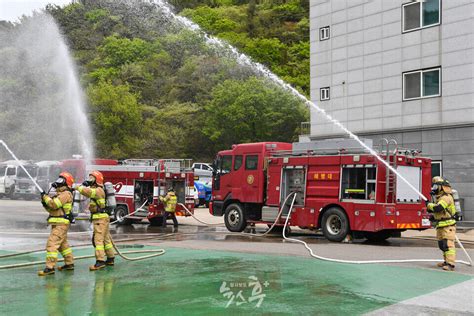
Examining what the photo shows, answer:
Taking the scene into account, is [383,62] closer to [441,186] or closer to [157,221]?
[157,221]

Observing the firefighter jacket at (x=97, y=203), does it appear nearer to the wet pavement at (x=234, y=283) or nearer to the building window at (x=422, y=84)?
the wet pavement at (x=234, y=283)

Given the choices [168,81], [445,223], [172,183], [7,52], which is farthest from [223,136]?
[445,223]

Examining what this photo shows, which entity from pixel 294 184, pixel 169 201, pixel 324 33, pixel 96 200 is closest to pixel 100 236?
pixel 96 200

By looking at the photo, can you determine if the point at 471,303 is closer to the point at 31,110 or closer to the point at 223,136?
the point at 31,110

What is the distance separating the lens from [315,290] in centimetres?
816

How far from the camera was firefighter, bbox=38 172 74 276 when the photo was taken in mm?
9305

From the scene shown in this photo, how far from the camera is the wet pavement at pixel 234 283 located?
705 cm

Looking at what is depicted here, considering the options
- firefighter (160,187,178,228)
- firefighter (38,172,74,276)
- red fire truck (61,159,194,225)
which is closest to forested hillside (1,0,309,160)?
red fire truck (61,159,194,225)

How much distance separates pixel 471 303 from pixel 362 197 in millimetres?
7519

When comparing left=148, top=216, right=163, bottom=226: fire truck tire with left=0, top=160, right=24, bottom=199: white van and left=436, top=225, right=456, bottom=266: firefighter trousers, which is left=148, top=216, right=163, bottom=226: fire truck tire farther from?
left=0, top=160, right=24, bottom=199: white van

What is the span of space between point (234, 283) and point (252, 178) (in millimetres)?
9217

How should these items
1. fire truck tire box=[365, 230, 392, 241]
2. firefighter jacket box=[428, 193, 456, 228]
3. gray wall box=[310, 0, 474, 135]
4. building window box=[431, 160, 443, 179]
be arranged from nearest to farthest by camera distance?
firefighter jacket box=[428, 193, 456, 228]
fire truck tire box=[365, 230, 392, 241]
gray wall box=[310, 0, 474, 135]
building window box=[431, 160, 443, 179]

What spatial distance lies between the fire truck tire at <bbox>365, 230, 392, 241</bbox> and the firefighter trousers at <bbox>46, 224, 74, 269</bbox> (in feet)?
29.3

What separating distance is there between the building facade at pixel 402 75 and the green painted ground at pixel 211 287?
11228mm
